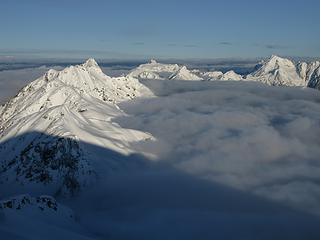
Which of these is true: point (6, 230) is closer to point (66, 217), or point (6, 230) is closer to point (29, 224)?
point (29, 224)

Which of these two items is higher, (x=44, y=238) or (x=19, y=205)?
(x=44, y=238)

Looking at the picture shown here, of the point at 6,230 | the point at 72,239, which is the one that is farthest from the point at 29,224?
the point at 6,230

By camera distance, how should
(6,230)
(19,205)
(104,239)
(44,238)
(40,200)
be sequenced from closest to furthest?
(6,230), (44,238), (19,205), (40,200), (104,239)

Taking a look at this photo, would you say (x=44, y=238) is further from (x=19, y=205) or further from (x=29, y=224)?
(x=19, y=205)

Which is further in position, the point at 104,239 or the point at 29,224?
the point at 104,239

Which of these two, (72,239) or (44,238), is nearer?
(44,238)

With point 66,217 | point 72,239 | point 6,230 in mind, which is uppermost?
point 6,230

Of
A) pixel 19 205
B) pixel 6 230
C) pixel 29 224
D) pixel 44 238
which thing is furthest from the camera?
pixel 19 205

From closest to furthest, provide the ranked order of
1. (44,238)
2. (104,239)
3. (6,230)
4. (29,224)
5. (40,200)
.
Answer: (6,230), (44,238), (29,224), (40,200), (104,239)

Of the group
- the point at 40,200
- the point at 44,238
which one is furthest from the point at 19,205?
the point at 44,238
